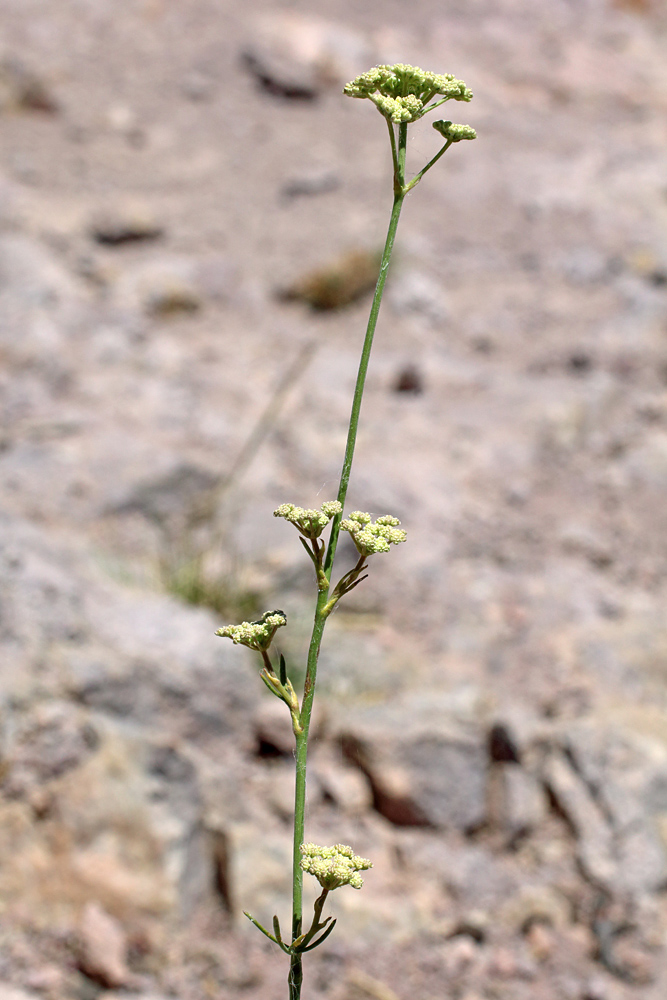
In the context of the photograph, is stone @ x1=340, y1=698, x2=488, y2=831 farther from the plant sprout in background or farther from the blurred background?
the plant sprout in background

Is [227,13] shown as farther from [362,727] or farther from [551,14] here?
[362,727]

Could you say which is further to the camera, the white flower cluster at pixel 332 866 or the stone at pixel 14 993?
the stone at pixel 14 993

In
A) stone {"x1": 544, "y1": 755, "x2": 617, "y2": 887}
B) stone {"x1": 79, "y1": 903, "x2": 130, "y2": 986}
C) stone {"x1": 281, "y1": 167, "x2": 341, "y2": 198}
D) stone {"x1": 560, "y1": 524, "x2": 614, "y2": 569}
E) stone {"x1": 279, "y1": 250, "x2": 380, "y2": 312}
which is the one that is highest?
stone {"x1": 281, "y1": 167, "x2": 341, "y2": 198}

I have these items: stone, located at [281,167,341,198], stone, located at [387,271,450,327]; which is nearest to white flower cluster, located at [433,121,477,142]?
stone, located at [387,271,450,327]

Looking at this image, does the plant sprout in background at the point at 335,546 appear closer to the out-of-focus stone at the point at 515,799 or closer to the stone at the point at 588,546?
the out-of-focus stone at the point at 515,799

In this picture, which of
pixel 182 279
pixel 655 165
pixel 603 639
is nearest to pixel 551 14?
pixel 655 165

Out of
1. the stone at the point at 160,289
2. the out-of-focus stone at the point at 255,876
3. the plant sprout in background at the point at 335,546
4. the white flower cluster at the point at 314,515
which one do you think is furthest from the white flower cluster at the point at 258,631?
the stone at the point at 160,289

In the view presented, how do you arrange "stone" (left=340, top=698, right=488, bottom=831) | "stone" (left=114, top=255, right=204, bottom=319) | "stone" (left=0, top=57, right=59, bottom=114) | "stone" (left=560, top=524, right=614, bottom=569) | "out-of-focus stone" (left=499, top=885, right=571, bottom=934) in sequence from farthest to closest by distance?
"stone" (left=0, top=57, right=59, bottom=114)
"stone" (left=114, top=255, right=204, bottom=319)
"stone" (left=560, top=524, right=614, bottom=569)
"stone" (left=340, top=698, right=488, bottom=831)
"out-of-focus stone" (left=499, top=885, right=571, bottom=934)

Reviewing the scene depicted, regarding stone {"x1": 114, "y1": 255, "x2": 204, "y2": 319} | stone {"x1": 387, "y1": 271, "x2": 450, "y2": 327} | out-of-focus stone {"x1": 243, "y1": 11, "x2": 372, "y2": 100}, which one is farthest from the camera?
out-of-focus stone {"x1": 243, "y1": 11, "x2": 372, "y2": 100}
